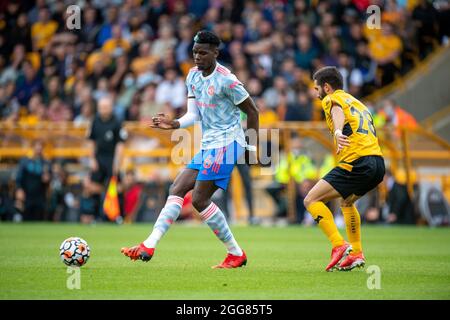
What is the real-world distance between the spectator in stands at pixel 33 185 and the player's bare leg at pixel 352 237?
12496 mm

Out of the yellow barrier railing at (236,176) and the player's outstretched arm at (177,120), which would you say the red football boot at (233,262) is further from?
the yellow barrier railing at (236,176)

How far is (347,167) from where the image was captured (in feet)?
32.6

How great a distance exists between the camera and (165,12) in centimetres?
2730

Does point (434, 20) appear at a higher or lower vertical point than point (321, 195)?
higher

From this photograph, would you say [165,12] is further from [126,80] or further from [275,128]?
[275,128]

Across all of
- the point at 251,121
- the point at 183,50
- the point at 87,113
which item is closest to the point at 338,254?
the point at 251,121

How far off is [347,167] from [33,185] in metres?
12.8

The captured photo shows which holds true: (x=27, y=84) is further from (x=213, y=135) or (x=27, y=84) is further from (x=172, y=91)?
(x=213, y=135)

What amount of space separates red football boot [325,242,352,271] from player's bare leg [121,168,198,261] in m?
1.72

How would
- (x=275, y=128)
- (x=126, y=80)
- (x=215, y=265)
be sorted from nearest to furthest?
(x=215, y=265) < (x=275, y=128) < (x=126, y=80)

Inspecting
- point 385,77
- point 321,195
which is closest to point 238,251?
point 321,195

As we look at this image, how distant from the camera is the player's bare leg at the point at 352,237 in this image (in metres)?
9.88
